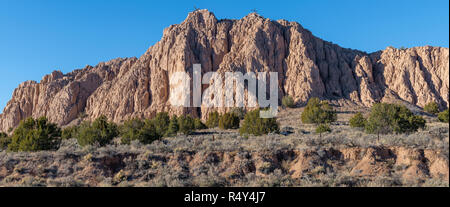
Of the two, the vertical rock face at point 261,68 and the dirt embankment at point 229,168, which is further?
the vertical rock face at point 261,68

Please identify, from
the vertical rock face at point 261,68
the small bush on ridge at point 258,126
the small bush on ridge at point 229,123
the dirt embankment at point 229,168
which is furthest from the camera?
the vertical rock face at point 261,68

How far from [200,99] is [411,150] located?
5051 cm

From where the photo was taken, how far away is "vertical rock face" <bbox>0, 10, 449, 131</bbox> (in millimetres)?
64938

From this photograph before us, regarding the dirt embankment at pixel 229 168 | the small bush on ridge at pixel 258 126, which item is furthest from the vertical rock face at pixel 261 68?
the dirt embankment at pixel 229 168

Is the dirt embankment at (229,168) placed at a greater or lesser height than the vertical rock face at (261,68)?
lesser

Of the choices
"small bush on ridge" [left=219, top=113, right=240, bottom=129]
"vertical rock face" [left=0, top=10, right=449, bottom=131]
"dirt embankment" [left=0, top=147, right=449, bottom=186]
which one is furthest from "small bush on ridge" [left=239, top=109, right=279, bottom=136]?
"vertical rock face" [left=0, top=10, right=449, bottom=131]

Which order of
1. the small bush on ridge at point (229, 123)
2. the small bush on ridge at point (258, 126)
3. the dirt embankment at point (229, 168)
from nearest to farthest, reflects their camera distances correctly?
the dirt embankment at point (229, 168) < the small bush on ridge at point (258, 126) < the small bush on ridge at point (229, 123)

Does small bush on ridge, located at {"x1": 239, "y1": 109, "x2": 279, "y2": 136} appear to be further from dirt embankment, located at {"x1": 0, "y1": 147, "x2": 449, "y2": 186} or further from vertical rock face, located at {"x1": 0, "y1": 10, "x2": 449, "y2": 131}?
vertical rock face, located at {"x1": 0, "y1": 10, "x2": 449, "y2": 131}

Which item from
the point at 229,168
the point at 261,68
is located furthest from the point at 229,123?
the point at 261,68

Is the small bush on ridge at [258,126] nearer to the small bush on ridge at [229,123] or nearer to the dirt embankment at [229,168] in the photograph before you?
the small bush on ridge at [229,123]

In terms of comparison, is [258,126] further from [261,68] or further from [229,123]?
[261,68]

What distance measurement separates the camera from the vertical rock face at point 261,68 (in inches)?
2557

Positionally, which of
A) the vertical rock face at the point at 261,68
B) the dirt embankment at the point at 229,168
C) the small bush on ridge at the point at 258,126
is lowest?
the dirt embankment at the point at 229,168
